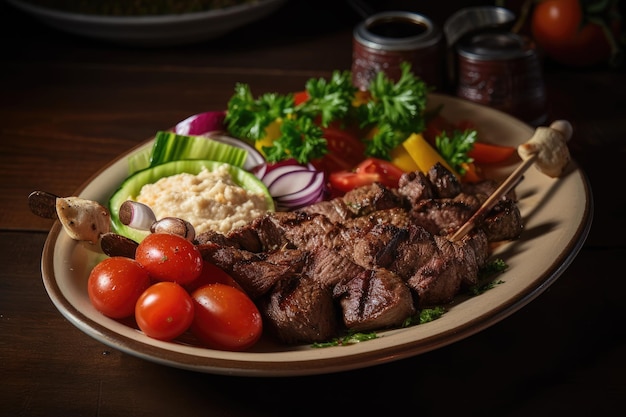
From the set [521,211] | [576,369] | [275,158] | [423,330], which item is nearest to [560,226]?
[521,211]

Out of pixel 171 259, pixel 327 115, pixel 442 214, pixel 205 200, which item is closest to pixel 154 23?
pixel 327 115

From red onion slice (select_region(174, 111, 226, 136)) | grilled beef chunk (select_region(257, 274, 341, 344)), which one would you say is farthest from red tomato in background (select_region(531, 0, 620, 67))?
grilled beef chunk (select_region(257, 274, 341, 344))

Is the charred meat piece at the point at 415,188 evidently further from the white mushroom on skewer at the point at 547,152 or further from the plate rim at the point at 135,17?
the plate rim at the point at 135,17

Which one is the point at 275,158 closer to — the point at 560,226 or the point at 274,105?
the point at 274,105

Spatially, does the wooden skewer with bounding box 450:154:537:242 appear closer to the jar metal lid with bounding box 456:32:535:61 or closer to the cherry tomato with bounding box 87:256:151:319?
the jar metal lid with bounding box 456:32:535:61

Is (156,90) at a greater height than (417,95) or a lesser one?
lesser
